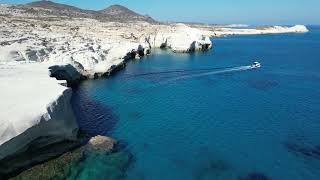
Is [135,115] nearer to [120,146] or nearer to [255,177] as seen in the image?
[120,146]

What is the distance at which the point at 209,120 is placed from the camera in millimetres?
46938

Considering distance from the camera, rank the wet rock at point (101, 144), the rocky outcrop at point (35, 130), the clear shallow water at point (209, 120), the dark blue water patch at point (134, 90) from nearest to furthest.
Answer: the rocky outcrop at point (35, 130), the clear shallow water at point (209, 120), the wet rock at point (101, 144), the dark blue water patch at point (134, 90)

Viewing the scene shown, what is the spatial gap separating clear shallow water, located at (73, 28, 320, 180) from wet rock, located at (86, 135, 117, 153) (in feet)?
7.30

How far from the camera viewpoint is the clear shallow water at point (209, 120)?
3408 cm

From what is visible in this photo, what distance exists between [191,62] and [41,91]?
209 feet

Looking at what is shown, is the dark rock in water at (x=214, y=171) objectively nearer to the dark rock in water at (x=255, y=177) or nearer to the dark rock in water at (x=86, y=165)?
the dark rock in water at (x=255, y=177)

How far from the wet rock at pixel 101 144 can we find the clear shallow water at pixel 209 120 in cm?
222

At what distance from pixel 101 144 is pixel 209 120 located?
15957 millimetres

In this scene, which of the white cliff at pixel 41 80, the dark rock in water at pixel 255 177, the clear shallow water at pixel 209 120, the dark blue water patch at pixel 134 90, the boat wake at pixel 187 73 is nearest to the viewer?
the white cliff at pixel 41 80

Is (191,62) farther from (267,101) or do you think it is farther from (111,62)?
(267,101)

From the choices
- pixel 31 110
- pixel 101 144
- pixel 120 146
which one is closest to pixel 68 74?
pixel 101 144

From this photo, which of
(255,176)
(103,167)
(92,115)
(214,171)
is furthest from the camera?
(92,115)

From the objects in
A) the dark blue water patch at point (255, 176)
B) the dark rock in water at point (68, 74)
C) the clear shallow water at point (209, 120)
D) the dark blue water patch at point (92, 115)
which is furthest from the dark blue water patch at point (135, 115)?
the dark blue water patch at point (255, 176)

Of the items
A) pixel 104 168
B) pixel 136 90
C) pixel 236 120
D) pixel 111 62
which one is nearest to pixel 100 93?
pixel 136 90
